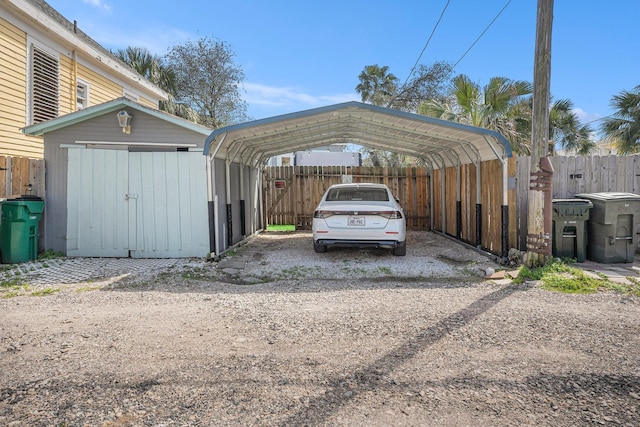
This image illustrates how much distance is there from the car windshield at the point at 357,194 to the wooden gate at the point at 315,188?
16.6 ft

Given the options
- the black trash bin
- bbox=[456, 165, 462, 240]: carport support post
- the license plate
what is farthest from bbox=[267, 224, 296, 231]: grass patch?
the black trash bin

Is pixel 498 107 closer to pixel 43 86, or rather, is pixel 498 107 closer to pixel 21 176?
pixel 21 176

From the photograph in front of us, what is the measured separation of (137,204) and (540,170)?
7585 mm

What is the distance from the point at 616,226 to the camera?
24.7ft

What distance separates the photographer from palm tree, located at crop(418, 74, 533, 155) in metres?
12.7

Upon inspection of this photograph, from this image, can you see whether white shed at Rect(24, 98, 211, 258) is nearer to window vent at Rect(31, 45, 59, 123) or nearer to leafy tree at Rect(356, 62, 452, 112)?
window vent at Rect(31, 45, 59, 123)

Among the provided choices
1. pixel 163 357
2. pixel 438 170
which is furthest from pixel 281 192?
pixel 163 357

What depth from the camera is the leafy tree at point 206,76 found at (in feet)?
78.5

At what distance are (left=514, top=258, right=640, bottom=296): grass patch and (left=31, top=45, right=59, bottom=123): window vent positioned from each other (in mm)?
12310

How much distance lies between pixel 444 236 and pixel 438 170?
222 centimetres

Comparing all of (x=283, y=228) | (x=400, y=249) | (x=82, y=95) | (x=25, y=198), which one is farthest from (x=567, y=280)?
(x=82, y=95)

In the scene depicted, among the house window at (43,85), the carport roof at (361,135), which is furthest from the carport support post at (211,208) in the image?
the house window at (43,85)

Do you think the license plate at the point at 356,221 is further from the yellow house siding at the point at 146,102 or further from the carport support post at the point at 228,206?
the yellow house siding at the point at 146,102

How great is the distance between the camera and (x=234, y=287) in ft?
20.5
